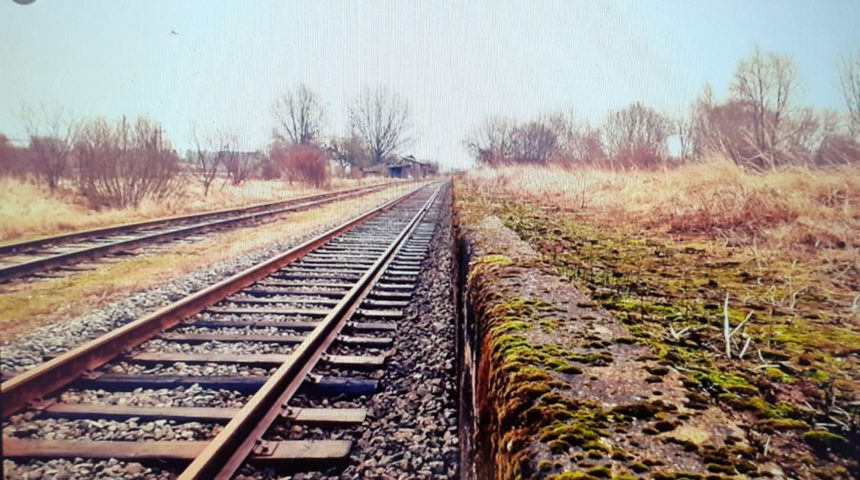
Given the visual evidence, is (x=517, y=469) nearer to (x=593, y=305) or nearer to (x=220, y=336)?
(x=593, y=305)

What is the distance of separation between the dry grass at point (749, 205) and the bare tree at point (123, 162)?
1040cm

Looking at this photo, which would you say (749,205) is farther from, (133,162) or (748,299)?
(133,162)

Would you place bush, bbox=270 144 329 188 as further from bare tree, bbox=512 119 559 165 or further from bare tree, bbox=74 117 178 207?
bare tree, bbox=74 117 178 207

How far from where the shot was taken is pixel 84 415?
106 inches

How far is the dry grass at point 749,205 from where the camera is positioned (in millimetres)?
3475

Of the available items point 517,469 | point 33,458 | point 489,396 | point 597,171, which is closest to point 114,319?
point 33,458

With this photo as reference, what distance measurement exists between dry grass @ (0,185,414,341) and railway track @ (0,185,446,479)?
1.91 feet

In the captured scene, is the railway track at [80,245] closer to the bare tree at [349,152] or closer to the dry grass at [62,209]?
the dry grass at [62,209]

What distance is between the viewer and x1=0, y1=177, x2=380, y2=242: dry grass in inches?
140

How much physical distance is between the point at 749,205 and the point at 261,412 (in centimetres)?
478

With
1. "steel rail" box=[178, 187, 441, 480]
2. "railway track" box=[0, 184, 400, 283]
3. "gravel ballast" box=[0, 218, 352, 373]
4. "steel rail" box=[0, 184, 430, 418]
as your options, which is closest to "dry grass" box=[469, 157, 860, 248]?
"steel rail" box=[178, 187, 441, 480]

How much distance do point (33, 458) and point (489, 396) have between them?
2.46 m

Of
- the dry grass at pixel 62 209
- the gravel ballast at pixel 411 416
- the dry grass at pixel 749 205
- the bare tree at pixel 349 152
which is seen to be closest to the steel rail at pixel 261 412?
the gravel ballast at pixel 411 416

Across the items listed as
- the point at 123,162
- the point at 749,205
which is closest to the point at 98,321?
the point at 749,205
